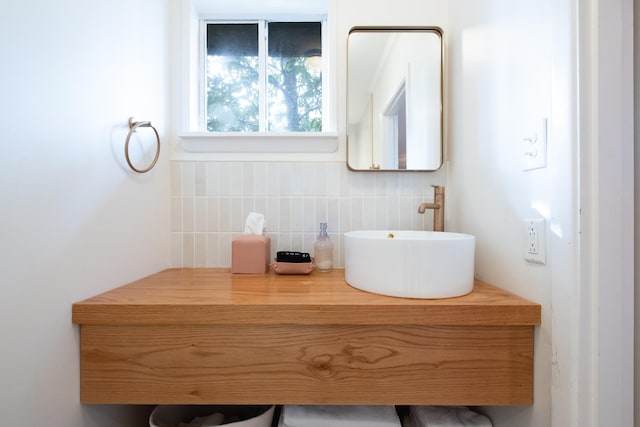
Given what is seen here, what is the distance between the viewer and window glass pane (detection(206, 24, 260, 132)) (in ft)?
4.21

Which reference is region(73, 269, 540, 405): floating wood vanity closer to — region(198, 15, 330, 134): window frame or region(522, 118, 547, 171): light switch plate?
region(522, 118, 547, 171): light switch plate

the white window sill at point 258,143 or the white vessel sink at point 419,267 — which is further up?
the white window sill at point 258,143

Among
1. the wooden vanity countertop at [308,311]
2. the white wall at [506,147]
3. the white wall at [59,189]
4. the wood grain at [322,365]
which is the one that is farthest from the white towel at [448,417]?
the white wall at [59,189]

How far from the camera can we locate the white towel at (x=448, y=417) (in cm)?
77

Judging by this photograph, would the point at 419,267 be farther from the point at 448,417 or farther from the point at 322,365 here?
the point at 448,417

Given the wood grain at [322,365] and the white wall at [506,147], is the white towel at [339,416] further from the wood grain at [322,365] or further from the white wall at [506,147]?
the white wall at [506,147]

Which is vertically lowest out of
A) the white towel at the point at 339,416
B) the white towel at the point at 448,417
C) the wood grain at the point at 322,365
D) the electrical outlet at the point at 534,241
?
the white towel at the point at 448,417

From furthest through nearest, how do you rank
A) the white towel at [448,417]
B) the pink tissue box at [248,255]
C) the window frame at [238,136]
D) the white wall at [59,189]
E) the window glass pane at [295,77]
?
the window glass pane at [295,77] < the window frame at [238,136] < the pink tissue box at [248,255] < the white towel at [448,417] < the white wall at [59,189]

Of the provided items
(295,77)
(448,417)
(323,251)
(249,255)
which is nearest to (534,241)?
(448,417)

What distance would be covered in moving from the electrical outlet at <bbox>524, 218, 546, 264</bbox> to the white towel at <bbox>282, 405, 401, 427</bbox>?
565mm

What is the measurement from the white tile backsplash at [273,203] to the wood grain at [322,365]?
0.52m

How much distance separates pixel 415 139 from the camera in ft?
3.74

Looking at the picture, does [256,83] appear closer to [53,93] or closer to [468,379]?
[53,93]

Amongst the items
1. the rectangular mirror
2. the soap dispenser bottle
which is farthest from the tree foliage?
the soap dispenser bottle
